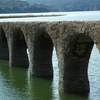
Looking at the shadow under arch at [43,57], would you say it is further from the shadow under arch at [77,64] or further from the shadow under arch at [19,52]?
the shadow under arch at [19,52]

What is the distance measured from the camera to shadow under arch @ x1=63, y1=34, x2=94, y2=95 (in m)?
28.2

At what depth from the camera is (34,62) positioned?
119 ft

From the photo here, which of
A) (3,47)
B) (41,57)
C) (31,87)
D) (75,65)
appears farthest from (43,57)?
(3,47)

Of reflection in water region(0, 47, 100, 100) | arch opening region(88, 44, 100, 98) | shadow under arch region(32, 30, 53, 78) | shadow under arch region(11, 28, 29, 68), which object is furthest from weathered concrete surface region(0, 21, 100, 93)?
shadow under arch region(11, 28, 29, 68)

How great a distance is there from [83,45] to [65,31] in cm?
Result: 187

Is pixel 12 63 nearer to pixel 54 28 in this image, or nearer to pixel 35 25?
pixel 35 25

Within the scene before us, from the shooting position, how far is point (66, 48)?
28.4 meters

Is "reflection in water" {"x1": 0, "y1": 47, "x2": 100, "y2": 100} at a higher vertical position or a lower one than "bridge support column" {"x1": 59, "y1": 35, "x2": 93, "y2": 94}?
lower

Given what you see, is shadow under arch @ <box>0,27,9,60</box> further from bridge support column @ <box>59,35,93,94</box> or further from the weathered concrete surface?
bridge support column @ <box>59,35,93,94</box>

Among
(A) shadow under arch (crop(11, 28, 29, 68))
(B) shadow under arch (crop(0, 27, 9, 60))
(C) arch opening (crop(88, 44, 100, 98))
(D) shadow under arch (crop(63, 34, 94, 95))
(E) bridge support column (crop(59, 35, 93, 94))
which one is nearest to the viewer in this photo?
(D) shadow under arch (crop(63, 34, 94, 95))

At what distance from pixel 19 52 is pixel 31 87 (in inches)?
449

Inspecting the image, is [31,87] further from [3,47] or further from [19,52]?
[3,47]

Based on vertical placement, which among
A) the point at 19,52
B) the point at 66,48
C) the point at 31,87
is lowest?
the point at 31,87

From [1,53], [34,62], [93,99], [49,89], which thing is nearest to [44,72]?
[34,62]
